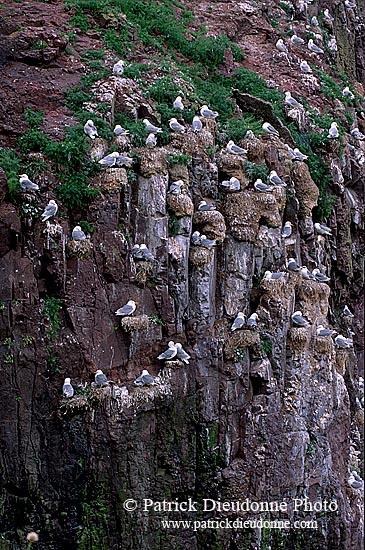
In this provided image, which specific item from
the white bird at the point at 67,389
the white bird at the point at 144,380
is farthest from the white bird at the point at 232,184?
the white bird at the point at 67,389

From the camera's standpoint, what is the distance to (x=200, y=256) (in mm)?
12023

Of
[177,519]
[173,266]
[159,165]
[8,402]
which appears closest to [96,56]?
[159,165]

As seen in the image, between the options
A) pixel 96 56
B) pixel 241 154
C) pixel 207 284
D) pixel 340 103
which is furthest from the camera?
pixel 340 103

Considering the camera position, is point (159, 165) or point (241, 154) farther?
point (241, 154)

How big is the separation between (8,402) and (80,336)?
1402mm

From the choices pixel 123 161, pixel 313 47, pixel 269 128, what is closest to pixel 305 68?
pixel 313 47

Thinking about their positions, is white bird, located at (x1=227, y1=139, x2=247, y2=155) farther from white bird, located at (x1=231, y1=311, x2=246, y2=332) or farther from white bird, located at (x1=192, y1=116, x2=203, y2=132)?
white bird, located at (x1=231, y1=311, x2=246, y2=332)

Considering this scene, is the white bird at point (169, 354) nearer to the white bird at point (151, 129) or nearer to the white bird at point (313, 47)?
the white bird at point (151, 129)

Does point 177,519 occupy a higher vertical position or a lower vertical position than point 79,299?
lower

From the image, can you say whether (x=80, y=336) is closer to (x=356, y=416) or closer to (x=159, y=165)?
(x=159, y=165)

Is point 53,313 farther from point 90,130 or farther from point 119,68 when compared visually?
point 119,68

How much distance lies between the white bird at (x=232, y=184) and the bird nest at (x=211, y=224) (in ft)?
2.18

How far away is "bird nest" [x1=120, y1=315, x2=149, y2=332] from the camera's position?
11.2 meters

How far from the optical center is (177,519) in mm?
11195
